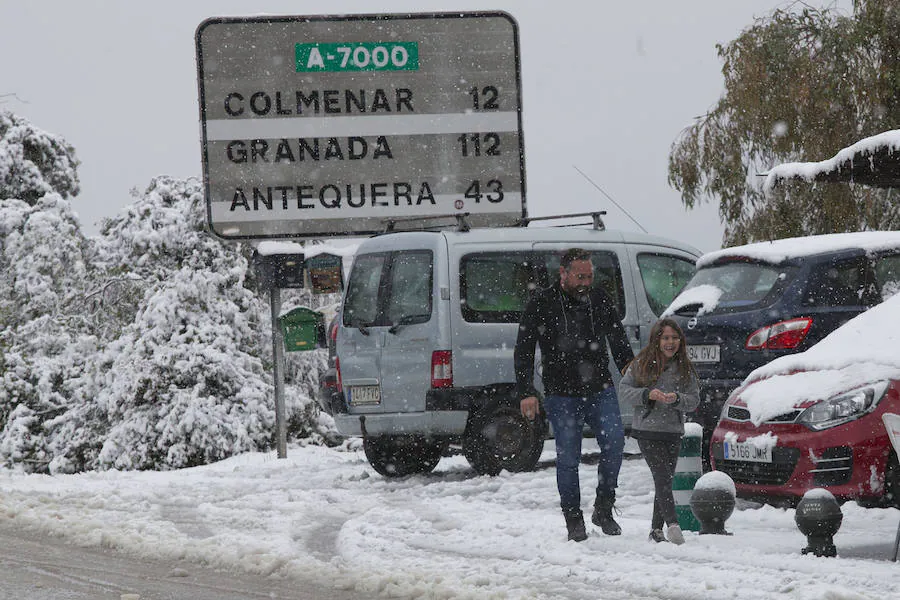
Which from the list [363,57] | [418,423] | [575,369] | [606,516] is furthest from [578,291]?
[363,57]

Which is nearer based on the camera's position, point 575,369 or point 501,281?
point 575,369

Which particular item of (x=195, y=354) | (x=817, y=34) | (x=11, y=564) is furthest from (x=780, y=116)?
(x=11, y=564)

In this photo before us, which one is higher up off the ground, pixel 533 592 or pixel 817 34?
pixel 817 34

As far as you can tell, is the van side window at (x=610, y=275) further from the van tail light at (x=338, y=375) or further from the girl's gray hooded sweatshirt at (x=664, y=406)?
the girl's gray hooded sweatshirt at (x=664, y=406)

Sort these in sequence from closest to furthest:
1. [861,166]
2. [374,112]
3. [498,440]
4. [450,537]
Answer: [450,537] → [861,166] → [498,440] → [374,112]

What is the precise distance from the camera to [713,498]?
8.12 m

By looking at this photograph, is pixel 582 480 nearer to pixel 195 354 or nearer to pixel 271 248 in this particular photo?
pixel 271 248

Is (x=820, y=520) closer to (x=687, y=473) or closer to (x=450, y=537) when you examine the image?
(x=687, y=473)

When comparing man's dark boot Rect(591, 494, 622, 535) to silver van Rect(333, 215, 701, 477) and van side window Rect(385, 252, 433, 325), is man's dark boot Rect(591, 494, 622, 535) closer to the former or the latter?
silver van Rect(333, 215, 701, 477)

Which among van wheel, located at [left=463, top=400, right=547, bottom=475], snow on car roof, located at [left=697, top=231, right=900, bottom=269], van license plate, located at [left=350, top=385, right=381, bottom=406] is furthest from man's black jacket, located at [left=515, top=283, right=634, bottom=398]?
van license plate, located at [left=350, top=385, right=381, bottom=406]

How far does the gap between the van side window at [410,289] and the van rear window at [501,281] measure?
313 mm

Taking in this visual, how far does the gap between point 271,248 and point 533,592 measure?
10446 millimetres

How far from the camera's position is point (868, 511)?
359 inches

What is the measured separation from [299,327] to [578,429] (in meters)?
8.67
